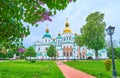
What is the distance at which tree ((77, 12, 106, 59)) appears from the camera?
61719 millimetres

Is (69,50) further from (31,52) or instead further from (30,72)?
(30,72)

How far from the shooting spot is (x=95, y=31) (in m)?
61.9

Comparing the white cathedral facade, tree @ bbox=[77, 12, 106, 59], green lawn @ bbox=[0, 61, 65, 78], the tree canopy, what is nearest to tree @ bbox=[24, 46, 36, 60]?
the tree canopy

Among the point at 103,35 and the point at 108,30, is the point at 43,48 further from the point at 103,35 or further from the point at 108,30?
the point at 108,30

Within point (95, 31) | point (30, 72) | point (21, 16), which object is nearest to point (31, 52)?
point (95, 31)

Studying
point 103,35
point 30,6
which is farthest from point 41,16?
point 103,35

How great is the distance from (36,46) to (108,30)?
357ft

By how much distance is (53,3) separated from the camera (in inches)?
171

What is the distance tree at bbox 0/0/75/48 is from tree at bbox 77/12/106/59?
57336 millimetres

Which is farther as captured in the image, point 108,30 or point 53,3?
point 108,30

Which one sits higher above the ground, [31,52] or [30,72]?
[31,52]

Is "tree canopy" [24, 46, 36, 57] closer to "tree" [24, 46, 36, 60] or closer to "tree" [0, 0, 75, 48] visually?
"tree" [24, 46, 36, 60]

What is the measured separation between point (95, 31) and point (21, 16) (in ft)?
191

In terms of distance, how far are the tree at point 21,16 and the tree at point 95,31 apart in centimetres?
5734
